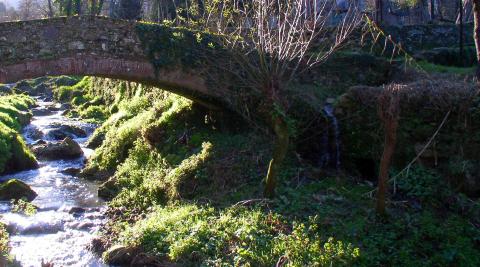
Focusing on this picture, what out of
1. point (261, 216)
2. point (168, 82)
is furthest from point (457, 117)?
point (168, 82)

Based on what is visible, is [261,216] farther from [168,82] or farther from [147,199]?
[168,82]

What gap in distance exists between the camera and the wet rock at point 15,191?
13141 mm

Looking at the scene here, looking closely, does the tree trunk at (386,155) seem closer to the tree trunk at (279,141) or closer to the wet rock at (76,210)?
the tree trunk at (279,141)

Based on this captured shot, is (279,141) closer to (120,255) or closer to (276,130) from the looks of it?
(276,130)

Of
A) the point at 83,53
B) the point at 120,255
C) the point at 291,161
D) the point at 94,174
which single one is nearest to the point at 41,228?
the point at 120,255

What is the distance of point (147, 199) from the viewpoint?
1212 cm

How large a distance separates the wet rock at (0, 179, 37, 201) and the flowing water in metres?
0.24

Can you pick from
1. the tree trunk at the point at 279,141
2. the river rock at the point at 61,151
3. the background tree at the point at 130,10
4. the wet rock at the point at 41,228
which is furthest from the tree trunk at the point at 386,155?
the background tree at the point at 130,10

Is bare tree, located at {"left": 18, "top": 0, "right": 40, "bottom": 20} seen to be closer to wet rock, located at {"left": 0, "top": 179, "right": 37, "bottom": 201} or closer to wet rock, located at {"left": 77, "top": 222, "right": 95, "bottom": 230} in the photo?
wet rock, located at {"left": 0, "top": 179, "right": 37, "bottom": 201}

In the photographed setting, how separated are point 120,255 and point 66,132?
13.3 m

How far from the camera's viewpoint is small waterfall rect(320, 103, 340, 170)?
11.7 metres

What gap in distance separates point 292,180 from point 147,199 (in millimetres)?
3549

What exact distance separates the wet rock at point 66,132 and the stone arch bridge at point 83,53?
1000 cm

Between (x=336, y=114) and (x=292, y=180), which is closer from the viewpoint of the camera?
(x=292, y=180)
